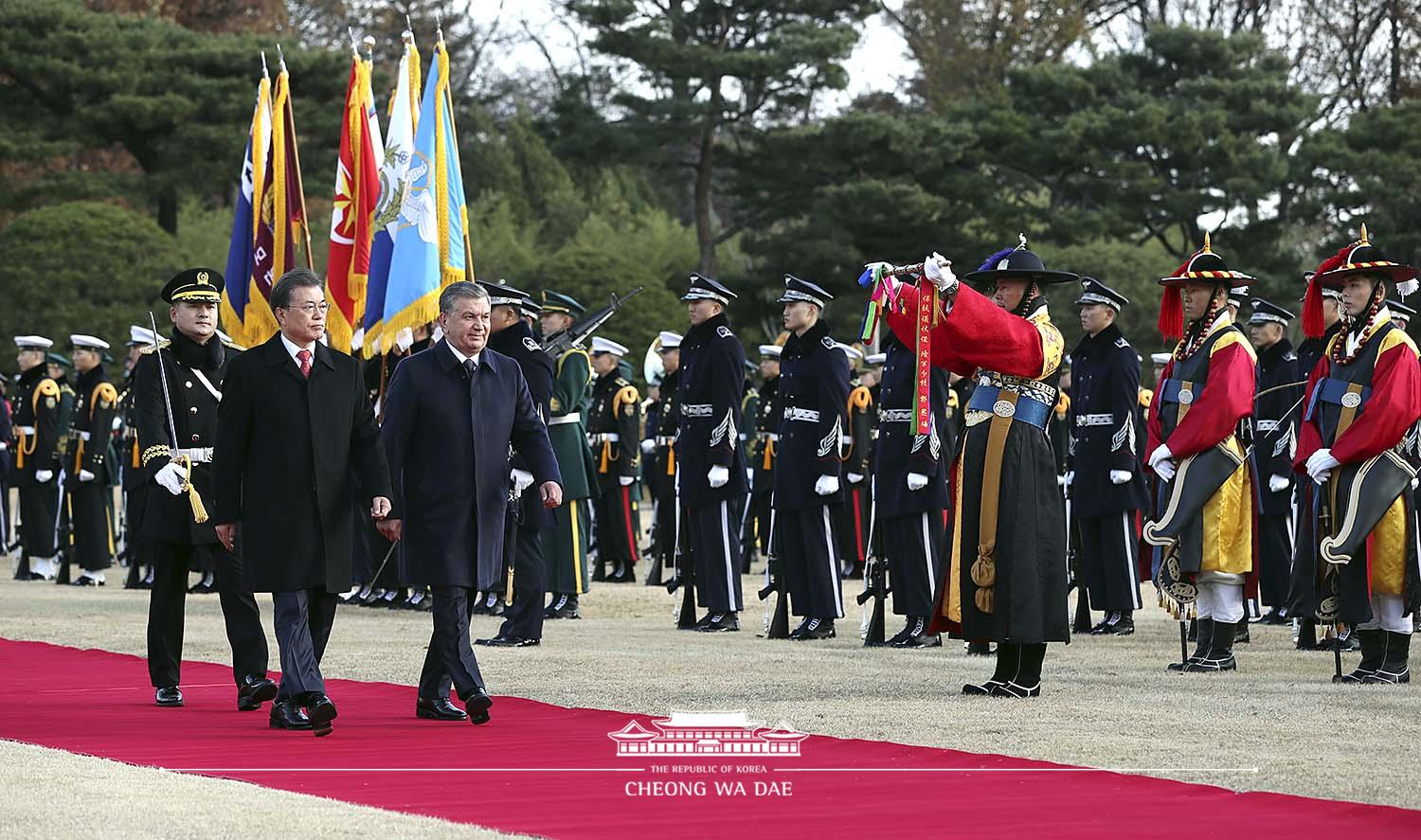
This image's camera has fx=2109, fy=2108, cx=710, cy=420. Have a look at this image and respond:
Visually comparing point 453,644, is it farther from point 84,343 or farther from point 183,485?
point 84,343

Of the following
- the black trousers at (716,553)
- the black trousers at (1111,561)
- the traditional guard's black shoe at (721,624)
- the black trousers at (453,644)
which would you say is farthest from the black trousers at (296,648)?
the black trousers at (1111,561)

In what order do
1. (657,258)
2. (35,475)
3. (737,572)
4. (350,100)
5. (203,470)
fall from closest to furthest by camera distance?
(203,470) < (737,572) < (350,100) < (35,475) < (657,258)

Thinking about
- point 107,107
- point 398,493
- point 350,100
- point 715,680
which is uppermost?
point 107,107

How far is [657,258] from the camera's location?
4072cm

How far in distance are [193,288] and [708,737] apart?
131 inches

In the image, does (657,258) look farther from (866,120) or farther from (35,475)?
(35,475)

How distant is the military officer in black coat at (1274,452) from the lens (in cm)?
1360

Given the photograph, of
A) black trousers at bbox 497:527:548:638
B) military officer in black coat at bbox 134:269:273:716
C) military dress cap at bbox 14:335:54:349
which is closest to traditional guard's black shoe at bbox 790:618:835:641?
black trousers at bbox 497:527:548:638

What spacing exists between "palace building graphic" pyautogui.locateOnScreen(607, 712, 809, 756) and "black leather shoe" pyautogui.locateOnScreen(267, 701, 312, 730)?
3.98 ft

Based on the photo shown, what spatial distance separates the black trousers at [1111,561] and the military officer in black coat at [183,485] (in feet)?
19.1

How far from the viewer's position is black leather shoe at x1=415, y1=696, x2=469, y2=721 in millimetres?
8344

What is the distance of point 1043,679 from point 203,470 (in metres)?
3.99

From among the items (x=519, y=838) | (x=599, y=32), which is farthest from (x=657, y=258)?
(x=519, y=838)

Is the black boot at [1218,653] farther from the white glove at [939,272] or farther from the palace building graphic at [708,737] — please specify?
the palace building graphic at [708,737]
